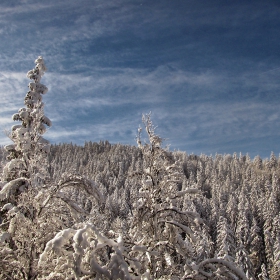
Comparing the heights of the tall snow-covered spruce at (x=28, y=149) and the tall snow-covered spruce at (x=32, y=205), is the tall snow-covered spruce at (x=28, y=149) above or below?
above

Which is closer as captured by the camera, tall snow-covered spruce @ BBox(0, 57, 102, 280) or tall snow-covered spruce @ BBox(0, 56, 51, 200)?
tall snow-covered spruce @ BBox(0, 57, 102, 280)

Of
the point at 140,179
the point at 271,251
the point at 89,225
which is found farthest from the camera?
the point at 271,251

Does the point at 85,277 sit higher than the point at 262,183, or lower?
lower

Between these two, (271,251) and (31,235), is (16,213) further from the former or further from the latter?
(271,251)

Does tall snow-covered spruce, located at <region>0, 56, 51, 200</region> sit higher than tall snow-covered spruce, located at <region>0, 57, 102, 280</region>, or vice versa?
tall snow-covered spruce, located at <region>0, 56, 51, 200</region>

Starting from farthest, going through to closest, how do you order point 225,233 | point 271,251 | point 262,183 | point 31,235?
1. point 262,183
2. point 271,251
3. point 225,233
4. point 31,235

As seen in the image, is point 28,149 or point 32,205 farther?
point 28,149

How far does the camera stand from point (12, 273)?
813 cm

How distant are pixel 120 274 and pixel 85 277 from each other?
2.51 feet

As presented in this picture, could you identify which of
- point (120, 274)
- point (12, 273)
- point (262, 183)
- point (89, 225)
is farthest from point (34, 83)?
point (262, 183)

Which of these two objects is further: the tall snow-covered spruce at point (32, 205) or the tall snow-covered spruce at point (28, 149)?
the tall snow-covered spruce at point (28, 149)

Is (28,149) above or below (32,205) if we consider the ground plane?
above

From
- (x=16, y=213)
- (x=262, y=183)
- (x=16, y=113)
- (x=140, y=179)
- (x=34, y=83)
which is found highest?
(x=262, y=183)

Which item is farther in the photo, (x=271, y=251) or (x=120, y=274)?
(x=271, y=251)
